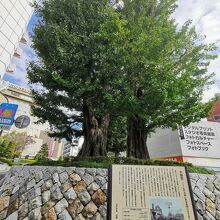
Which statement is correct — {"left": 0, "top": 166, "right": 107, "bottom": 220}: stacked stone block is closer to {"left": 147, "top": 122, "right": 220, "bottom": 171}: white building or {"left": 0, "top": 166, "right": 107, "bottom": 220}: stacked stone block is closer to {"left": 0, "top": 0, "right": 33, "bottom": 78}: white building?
{"left": 0, "top": 0, "right": 33, "bottom": 78}: white building

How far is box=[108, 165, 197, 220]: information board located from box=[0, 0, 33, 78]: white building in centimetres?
1856

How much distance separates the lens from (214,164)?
20234mm

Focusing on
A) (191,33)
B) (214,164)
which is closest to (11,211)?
(191,33)

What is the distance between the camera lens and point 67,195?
5113 mm

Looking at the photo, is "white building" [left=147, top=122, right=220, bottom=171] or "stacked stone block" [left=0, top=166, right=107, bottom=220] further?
"white building" [left=147, top=122, right=220, bottom=171]

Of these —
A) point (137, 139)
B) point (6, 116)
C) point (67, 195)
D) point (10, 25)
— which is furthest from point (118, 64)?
point (10, 25)

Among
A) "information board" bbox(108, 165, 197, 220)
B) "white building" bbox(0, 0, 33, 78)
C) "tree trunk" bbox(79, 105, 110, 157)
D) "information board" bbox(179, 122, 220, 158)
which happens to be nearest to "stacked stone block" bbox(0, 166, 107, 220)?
"information board" bbox(108, 165, 197, 220)

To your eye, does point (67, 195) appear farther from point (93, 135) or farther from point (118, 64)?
point (118, 64)

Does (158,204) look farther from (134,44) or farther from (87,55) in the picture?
(87,55)

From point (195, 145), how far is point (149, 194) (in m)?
19.9

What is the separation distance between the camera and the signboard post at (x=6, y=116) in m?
10.4

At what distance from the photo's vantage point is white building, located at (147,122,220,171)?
20.1 m

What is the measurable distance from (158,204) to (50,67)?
738cm

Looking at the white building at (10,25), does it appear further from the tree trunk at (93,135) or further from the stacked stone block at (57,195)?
the stacked stone block at (57,195)
